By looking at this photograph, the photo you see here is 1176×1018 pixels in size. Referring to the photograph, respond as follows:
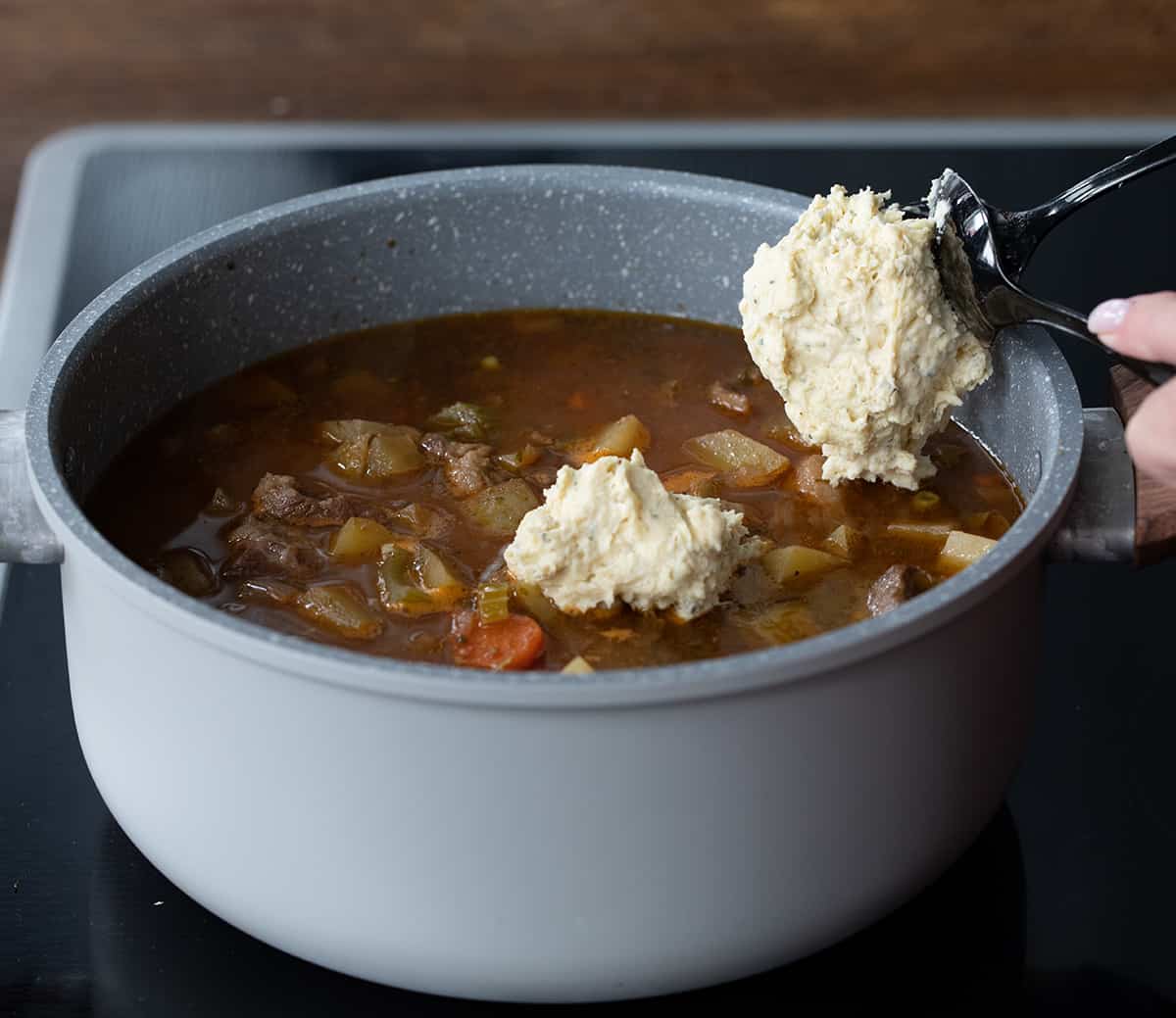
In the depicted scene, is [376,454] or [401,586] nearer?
[401,586]

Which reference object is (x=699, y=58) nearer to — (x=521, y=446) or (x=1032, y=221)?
(x=521, y=446)

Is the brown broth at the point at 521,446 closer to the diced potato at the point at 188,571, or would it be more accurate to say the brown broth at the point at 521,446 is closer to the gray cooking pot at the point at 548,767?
the diced potato at the point at 188,571

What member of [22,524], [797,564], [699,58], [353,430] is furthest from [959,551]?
[699,58]

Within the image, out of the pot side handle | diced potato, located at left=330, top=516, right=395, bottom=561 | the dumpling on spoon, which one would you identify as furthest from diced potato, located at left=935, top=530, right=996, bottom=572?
the pot side handle

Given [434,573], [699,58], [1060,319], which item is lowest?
[699,58]

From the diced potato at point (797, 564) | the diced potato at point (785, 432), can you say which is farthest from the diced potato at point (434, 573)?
the diced potato at point (785, 432)

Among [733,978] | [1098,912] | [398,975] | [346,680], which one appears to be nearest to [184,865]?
[398,975]
